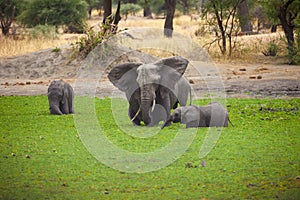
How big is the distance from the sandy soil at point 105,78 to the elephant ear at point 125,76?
5917 mm

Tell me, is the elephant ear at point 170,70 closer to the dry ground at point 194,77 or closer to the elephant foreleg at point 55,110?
the elephant foreleg at point 55,110

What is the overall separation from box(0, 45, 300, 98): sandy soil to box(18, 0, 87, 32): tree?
56.4ft

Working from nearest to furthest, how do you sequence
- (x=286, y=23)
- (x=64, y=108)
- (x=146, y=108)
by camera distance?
1. (x=146, y=108)
2. (x=64, y=108)
3. (x=286, y=23)

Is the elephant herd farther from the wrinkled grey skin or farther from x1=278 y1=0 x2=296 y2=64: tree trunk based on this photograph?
x1=278 y1=0 x2=296 y2=64: tree trunk

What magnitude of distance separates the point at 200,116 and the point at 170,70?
121cm

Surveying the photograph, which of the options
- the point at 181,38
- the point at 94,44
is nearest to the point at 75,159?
the point at 94,44

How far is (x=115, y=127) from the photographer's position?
12133 mm

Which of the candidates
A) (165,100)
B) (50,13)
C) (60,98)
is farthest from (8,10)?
(165,100)

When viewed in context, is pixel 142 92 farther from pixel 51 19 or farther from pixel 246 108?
pixel 51 19

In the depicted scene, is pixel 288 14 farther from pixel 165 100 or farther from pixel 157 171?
pixel 157 171

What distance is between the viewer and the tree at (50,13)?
4288 centimetres

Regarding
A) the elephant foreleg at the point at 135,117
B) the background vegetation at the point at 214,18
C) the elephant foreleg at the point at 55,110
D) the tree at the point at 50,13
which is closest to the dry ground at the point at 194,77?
the background vegetation at the point at 214,18

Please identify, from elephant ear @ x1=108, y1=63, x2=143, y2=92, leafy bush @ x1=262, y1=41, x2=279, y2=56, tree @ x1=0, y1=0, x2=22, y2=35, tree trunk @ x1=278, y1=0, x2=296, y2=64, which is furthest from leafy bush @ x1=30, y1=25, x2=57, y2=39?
elephant ear @ x1=108, y1=63, x2=143, y2=92

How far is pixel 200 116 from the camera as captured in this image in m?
11.6
